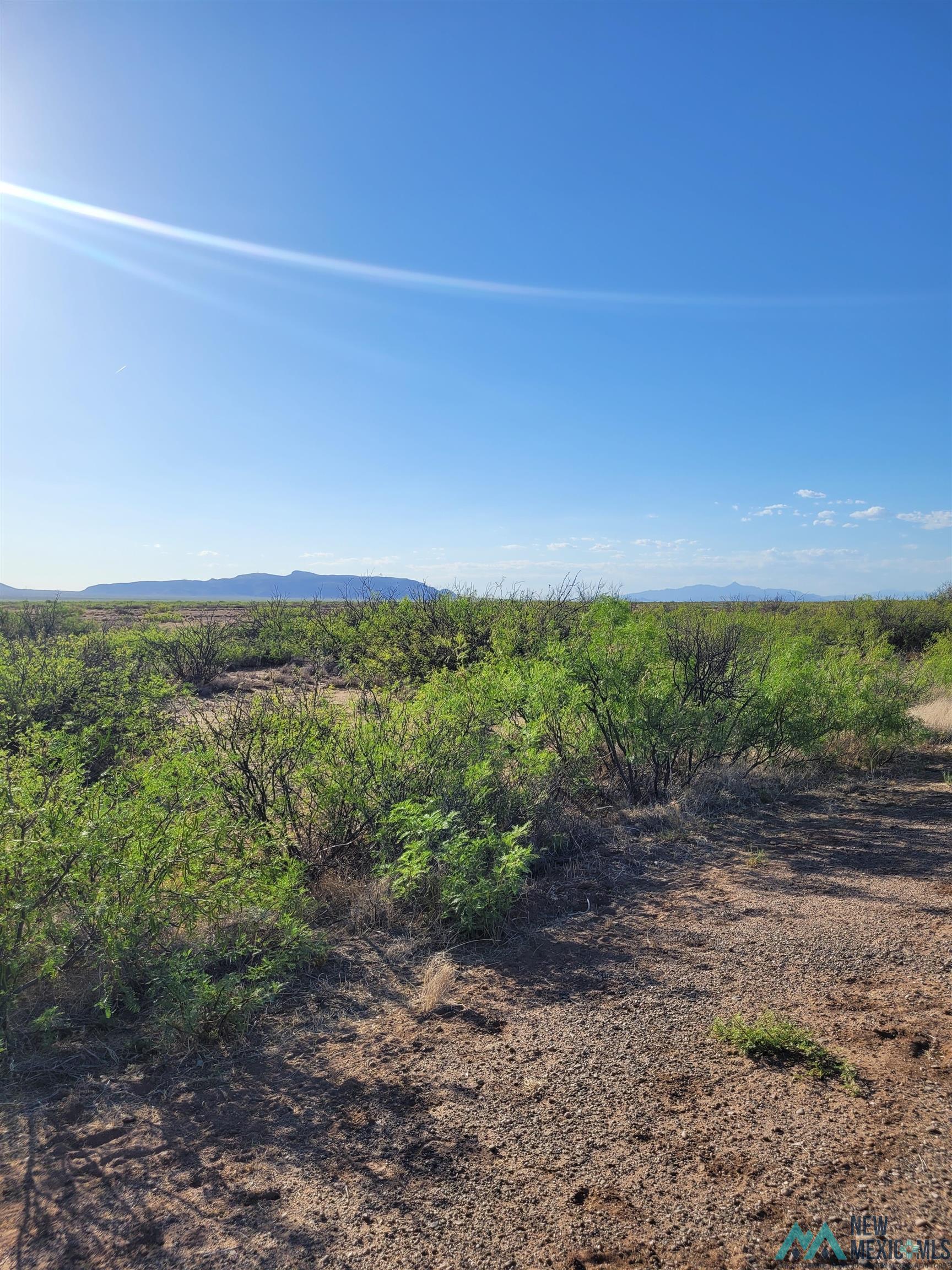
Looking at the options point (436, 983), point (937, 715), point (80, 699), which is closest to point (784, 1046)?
point (436, 983)

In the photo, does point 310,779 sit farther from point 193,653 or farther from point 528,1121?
point 193,653

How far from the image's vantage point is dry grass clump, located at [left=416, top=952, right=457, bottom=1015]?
377cm

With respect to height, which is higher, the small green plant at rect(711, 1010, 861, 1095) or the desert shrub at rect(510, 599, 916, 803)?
the desert shrub at rect(510, 599, 916, 803)

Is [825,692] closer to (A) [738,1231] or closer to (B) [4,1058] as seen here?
(A) [738,1231]

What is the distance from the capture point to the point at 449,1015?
12.1 feet

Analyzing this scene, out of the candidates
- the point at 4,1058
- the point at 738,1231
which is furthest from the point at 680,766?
the point at 4,1058

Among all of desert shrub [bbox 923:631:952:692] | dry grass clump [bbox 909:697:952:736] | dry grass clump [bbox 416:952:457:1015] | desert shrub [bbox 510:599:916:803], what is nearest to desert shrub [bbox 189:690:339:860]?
dry grass clump [bbox 416:952:457:1015]

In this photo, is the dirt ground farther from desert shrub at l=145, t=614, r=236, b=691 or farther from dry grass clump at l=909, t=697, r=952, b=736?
desert shrub at l=145, t=614, r=236, b=691
